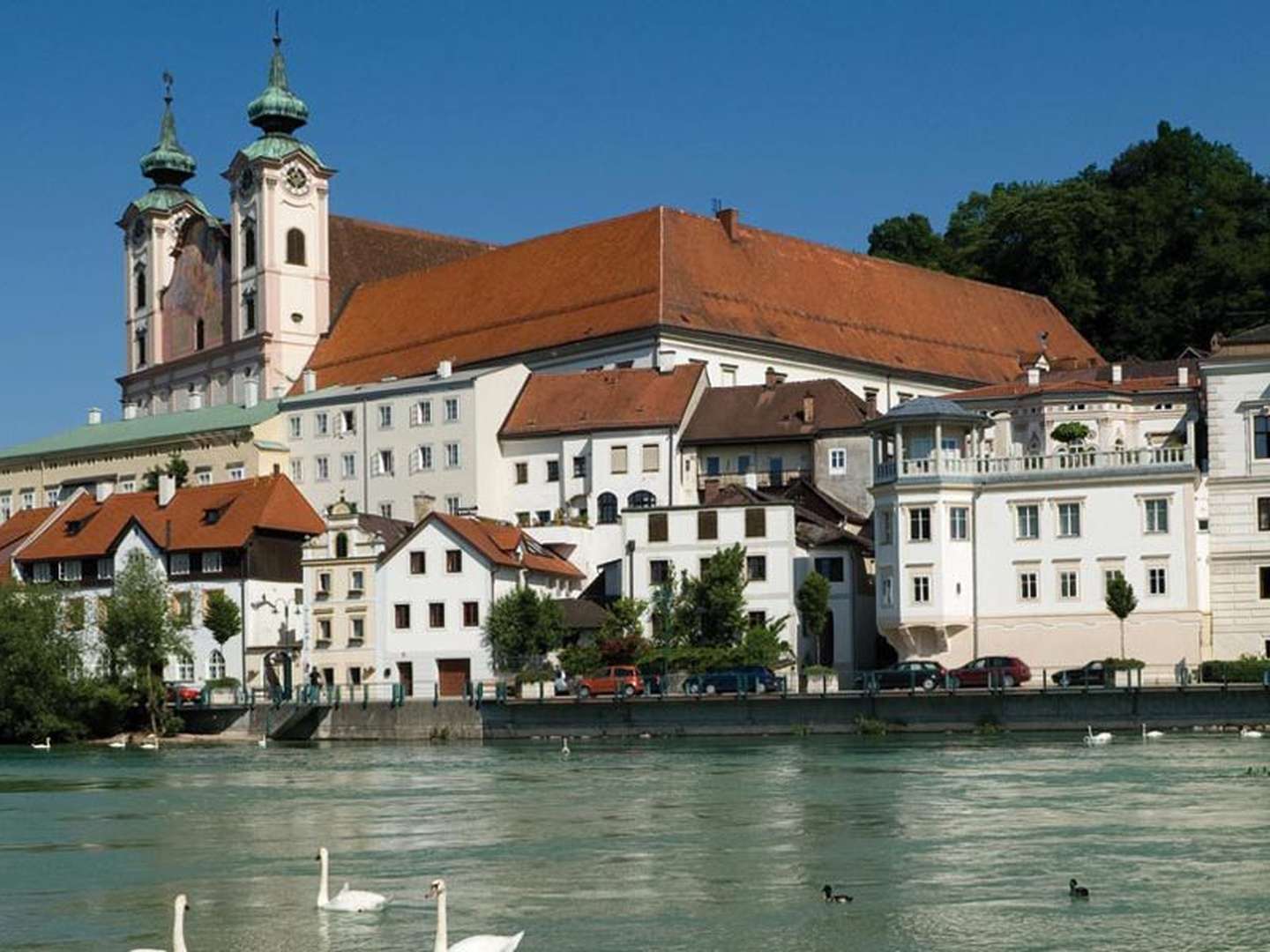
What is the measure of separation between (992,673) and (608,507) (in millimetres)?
29020

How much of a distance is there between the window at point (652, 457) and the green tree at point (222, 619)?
1738 centimetres

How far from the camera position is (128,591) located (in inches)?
3413

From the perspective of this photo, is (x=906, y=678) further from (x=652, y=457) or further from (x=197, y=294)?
(x=197, y=294)

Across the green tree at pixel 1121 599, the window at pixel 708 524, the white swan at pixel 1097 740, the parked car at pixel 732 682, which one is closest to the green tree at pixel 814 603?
the window at pixel 708 524

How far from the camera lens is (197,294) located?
13288 cm

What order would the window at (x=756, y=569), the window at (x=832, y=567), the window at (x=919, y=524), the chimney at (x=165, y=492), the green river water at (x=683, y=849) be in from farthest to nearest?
the chimney at (x=165, y=492), the window at (x=756, y=569), the window at (x=832, y=567), the window at (x=919, y=524), the green river water at (x=683, y=849)

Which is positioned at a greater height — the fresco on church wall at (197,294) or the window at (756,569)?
the fresco on church wall at (197,294)

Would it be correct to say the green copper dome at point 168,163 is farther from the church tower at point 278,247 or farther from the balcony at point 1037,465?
the balcony at point 1037,465

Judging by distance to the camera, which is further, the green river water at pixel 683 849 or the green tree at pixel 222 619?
the green tree at pixel 222 619

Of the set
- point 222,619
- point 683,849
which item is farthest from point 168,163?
point 683,849

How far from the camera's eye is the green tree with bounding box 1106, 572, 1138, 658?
74.1 metres

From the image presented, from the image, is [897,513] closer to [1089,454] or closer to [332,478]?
[1089,454]

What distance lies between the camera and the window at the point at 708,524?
85.2m

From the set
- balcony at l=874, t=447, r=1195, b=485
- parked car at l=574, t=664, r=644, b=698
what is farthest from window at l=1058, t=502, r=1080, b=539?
parked car at l=574, t=664, r=644, b=698
